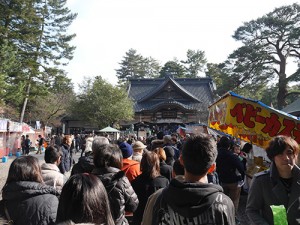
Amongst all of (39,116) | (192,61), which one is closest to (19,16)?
(39,116)

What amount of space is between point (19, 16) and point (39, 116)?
15.5 meters

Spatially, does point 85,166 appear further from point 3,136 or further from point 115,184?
point 3,136

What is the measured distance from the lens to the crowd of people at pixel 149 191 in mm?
1729

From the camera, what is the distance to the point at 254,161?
24.7 ft

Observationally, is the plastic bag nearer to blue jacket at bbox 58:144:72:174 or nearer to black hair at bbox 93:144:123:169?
black hair at bbox 93:144:123:169

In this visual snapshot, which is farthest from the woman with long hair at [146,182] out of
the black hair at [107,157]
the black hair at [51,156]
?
the black hair at [51,156]

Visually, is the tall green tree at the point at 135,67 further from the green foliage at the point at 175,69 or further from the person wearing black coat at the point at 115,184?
the person wearing black coat at the point at 115,184

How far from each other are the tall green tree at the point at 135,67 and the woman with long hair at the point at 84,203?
194 ft

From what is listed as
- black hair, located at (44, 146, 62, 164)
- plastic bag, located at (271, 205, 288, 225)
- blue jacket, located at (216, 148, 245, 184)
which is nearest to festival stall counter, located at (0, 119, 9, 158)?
black hair, located at (44, 146, 62, 164)

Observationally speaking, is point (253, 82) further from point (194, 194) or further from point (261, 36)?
point (194, 194)

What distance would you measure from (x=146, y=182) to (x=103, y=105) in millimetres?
22309

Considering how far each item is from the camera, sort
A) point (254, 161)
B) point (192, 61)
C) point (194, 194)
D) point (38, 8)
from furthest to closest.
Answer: point (192, 61) < point (38, 8) < point (254, 161) < point (194, 194)

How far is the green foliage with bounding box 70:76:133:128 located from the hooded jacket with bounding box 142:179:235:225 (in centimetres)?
2364

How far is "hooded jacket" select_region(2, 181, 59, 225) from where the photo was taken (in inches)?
92.6
